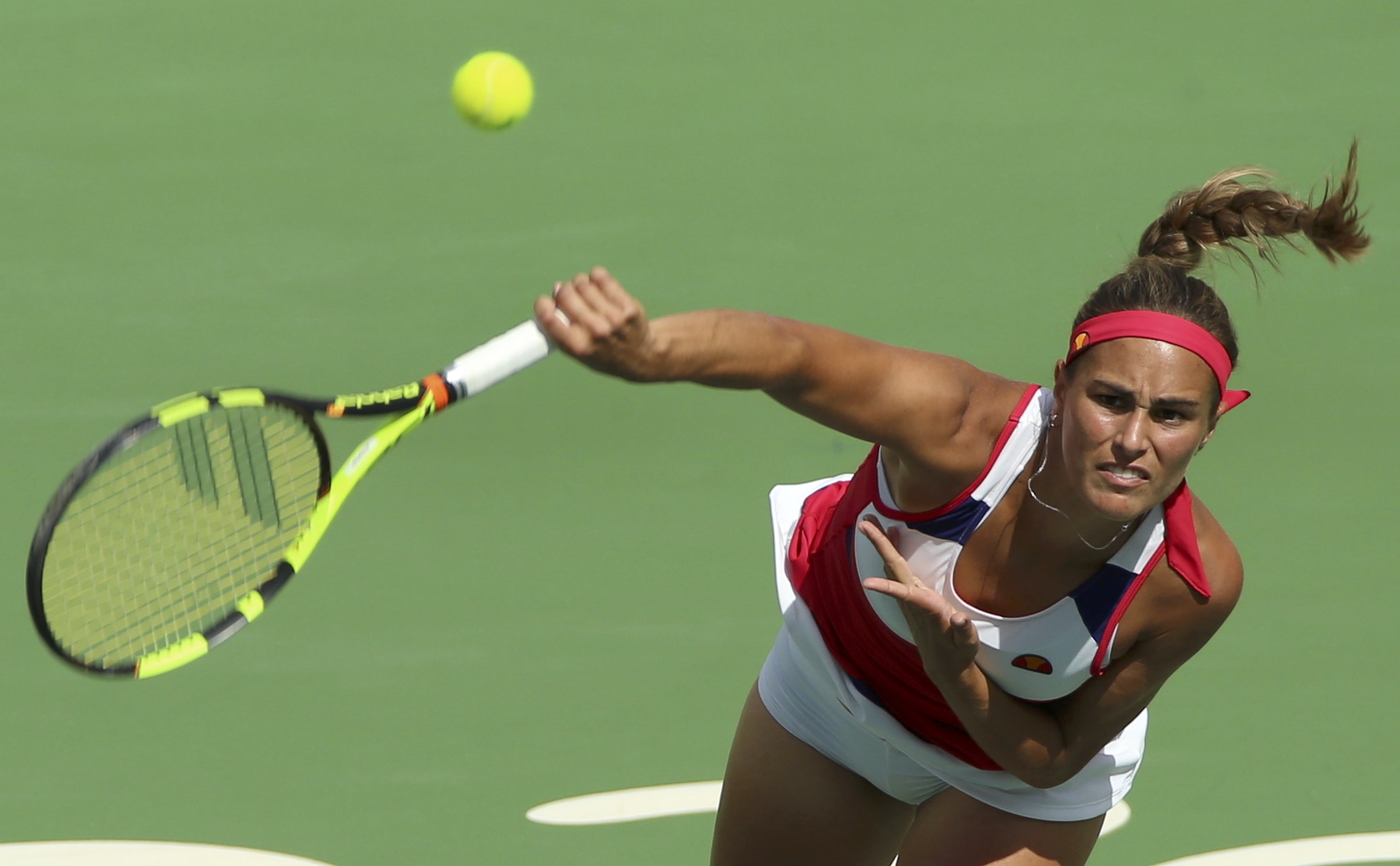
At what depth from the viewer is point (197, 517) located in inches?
114

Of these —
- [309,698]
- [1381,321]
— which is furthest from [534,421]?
[1381,321]

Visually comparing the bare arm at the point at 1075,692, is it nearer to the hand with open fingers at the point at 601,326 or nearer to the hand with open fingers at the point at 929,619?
the hand with open fingers at the point at 929,619

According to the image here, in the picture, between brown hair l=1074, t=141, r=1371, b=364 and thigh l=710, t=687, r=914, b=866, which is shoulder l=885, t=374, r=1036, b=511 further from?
thigh l=710, t=687, r=914, b=866

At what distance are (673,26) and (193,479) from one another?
3.67 metres

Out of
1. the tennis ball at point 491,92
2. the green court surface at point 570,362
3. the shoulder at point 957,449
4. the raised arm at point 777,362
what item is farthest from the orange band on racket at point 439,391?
the tennis ball at point 491,92

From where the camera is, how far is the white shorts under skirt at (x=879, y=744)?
9.78 feet

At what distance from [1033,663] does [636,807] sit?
5.33 feet

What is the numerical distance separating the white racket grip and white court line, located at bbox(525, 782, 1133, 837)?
201 cm

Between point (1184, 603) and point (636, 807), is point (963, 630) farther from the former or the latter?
point (636, 807)

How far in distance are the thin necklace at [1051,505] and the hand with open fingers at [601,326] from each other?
2.50 feet

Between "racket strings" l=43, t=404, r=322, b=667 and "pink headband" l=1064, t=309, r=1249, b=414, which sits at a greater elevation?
"pink headband" l=1064, t=309, r=1249, b=414

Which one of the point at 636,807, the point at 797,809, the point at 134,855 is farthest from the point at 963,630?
the point at 134,855

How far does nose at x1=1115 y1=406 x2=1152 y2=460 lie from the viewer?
2.54 meters

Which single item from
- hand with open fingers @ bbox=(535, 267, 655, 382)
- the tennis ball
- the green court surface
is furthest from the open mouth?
the tennis ball
